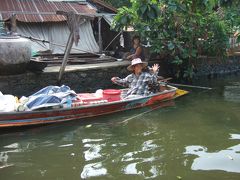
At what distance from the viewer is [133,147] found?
714 centimetres

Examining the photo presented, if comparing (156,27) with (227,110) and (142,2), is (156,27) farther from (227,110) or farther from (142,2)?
(142,2)

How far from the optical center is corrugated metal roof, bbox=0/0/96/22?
1410 centimetres

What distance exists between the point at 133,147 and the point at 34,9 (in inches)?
375

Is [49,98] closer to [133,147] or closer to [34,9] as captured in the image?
[133,147]

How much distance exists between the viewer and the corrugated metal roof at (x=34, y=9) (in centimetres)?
1410

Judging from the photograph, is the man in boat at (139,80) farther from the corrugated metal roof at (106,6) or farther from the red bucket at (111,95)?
the corrugated metal roof at (106,6)

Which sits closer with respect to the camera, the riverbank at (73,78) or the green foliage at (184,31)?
the riverbank at (73,78)

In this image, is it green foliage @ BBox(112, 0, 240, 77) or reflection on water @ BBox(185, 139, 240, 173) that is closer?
reflection on water @ BBox(185, 139, 240, 173)

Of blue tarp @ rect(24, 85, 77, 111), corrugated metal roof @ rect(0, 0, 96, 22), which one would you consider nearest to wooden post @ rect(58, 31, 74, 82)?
blue tarp @ rect(24, 85, 77, 111)

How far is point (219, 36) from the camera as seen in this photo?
1346 centimetres

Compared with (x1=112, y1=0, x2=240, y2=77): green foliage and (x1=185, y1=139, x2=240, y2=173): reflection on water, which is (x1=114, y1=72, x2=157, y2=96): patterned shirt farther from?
(x1=112, y1=0, x2=240, y2=77): green foliage

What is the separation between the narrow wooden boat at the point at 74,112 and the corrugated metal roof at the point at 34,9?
6780mm

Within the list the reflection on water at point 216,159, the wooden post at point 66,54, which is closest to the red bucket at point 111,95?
the wooden post at point 66,54

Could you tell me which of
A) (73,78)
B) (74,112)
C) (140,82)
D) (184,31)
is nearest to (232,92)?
(184,31)
